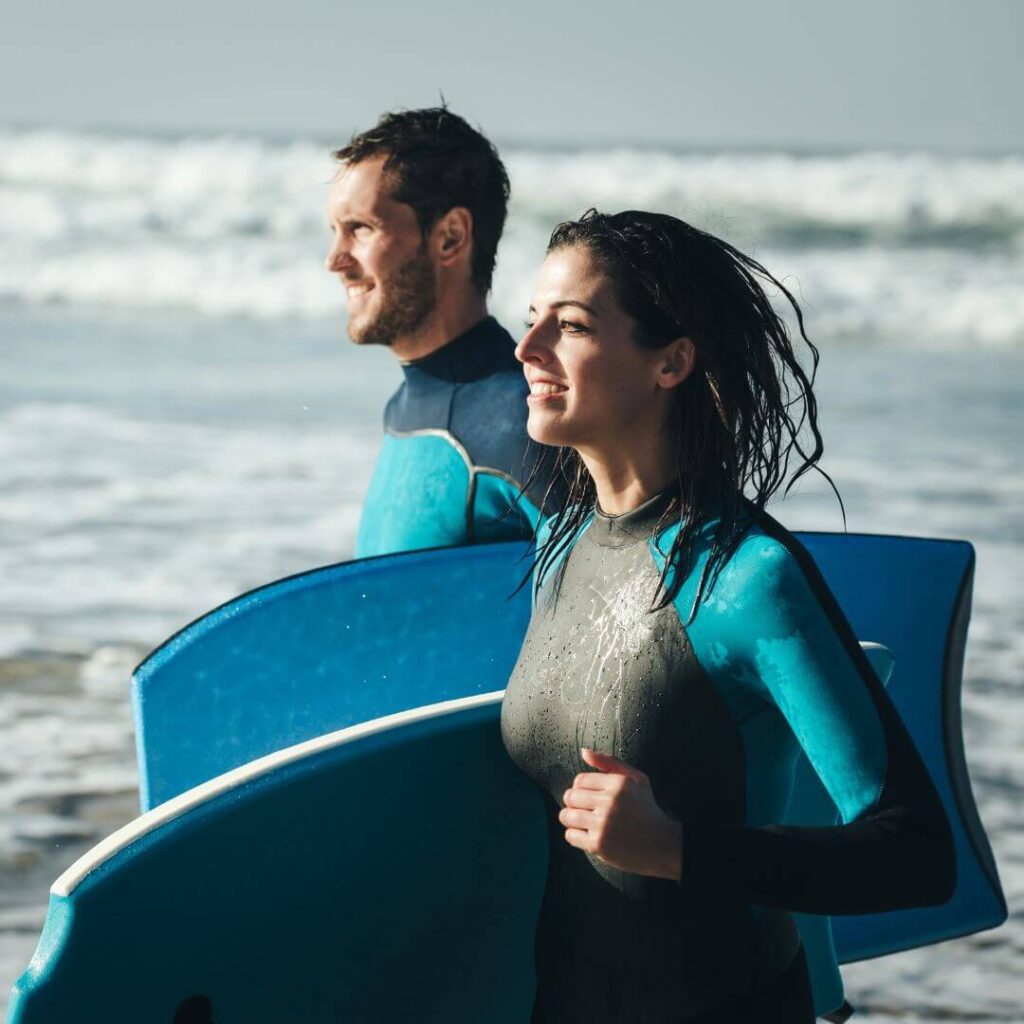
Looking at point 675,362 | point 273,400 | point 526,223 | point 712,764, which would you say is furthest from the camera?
point 526,223

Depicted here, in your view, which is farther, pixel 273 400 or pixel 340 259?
pixel 273 400

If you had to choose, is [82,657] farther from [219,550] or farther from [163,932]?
[163,932]

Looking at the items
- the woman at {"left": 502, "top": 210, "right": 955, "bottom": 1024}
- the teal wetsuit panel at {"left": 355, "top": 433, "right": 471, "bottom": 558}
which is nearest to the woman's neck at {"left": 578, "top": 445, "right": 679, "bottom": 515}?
the woman at {"left": 502, "top": 210, "right": 955, "bottom": 1024}

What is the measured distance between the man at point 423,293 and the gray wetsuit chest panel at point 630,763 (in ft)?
2.82

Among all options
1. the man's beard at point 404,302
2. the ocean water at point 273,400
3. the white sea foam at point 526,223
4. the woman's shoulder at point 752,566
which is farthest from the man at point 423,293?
the white sea foam at point 526,223

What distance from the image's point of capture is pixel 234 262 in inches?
621

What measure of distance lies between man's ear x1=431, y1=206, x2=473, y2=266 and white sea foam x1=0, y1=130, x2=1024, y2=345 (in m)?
9.92

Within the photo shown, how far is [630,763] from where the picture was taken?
1438 millimetres

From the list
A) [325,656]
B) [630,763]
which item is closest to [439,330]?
[325,656]

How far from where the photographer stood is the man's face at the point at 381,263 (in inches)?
101

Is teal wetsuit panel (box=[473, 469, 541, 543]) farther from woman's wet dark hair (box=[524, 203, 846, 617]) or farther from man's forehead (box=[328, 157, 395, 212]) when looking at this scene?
woman's wet dark hair (box=[524, 203, 846, 617])

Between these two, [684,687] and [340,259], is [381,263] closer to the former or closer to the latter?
[340,259]

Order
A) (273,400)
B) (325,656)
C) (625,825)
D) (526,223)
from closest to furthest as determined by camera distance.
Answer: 1. (625,825)
2. (325,656)
3. (273,400)
4. (526,223)

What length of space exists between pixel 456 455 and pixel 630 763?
1.03m
